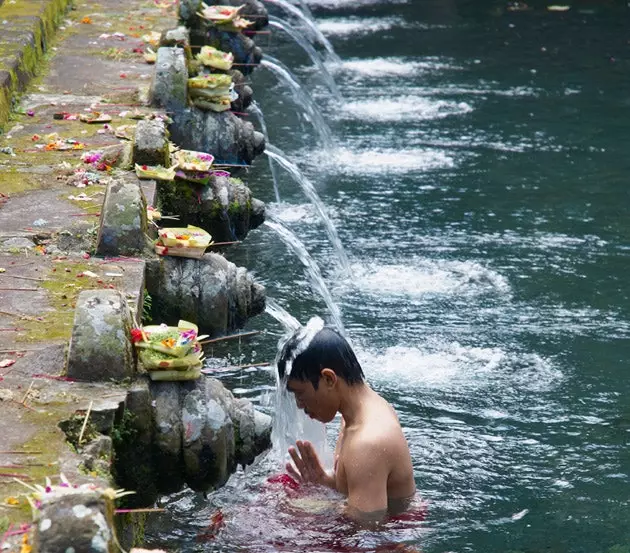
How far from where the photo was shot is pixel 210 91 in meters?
8.70

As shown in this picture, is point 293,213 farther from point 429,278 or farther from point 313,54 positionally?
point 313,54

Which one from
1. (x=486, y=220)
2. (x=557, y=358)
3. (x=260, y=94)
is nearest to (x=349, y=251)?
(x=486, y=220)

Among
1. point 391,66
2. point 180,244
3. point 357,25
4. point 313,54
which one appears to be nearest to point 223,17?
point 313,54

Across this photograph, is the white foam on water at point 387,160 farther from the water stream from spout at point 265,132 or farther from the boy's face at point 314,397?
the boy's face at point 314,397

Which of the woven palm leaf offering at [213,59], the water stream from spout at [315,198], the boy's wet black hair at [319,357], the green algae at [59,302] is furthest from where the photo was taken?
the water stream from spout at [315,198]

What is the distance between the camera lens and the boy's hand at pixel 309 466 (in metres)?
5.54

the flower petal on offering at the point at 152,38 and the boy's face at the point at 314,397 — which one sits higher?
the flower petal on offering at the point at 152,38

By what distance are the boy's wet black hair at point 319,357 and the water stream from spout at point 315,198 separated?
13.5ft

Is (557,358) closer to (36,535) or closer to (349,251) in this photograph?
→ (349,251)

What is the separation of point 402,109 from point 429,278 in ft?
18.6

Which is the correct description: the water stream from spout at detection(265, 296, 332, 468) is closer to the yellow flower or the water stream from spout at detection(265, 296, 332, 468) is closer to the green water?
the green water

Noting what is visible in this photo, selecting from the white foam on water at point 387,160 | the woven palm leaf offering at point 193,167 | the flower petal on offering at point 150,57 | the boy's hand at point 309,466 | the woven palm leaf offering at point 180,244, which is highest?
the flower petal on offering at point 150,57

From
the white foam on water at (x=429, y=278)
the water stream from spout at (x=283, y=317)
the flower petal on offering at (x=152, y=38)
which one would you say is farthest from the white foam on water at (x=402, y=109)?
the water stream from spout at (x=283, y=317)

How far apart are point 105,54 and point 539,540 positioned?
6.93 m
